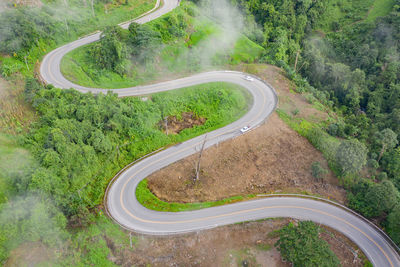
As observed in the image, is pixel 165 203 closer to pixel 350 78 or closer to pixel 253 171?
pixel 253 171

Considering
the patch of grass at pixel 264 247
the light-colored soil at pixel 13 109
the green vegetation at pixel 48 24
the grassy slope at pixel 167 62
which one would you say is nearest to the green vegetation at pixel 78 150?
the light-colored soil at pixel 13 109

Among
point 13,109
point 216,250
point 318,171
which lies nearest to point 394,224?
point 318,171

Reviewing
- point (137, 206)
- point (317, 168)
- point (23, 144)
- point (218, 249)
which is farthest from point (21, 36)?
point (317, 168)

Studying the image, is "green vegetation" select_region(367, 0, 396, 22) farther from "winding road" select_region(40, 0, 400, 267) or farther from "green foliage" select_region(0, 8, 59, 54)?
"green foliage" select_region(0, 8, 59, 54)

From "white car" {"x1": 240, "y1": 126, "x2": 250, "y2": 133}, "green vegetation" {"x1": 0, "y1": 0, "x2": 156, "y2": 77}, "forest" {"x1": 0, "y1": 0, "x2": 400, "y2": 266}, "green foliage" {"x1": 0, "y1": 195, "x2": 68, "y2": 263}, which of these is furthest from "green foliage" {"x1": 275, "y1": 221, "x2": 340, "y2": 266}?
"green vegetation" {"x1": 0, "y1": 0, "x2": 156, "y2": 77}

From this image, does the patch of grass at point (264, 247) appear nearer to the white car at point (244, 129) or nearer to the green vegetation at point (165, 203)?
the green vegetation at point (165, 203)

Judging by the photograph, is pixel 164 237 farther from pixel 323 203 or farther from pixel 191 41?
pixel 191 41
